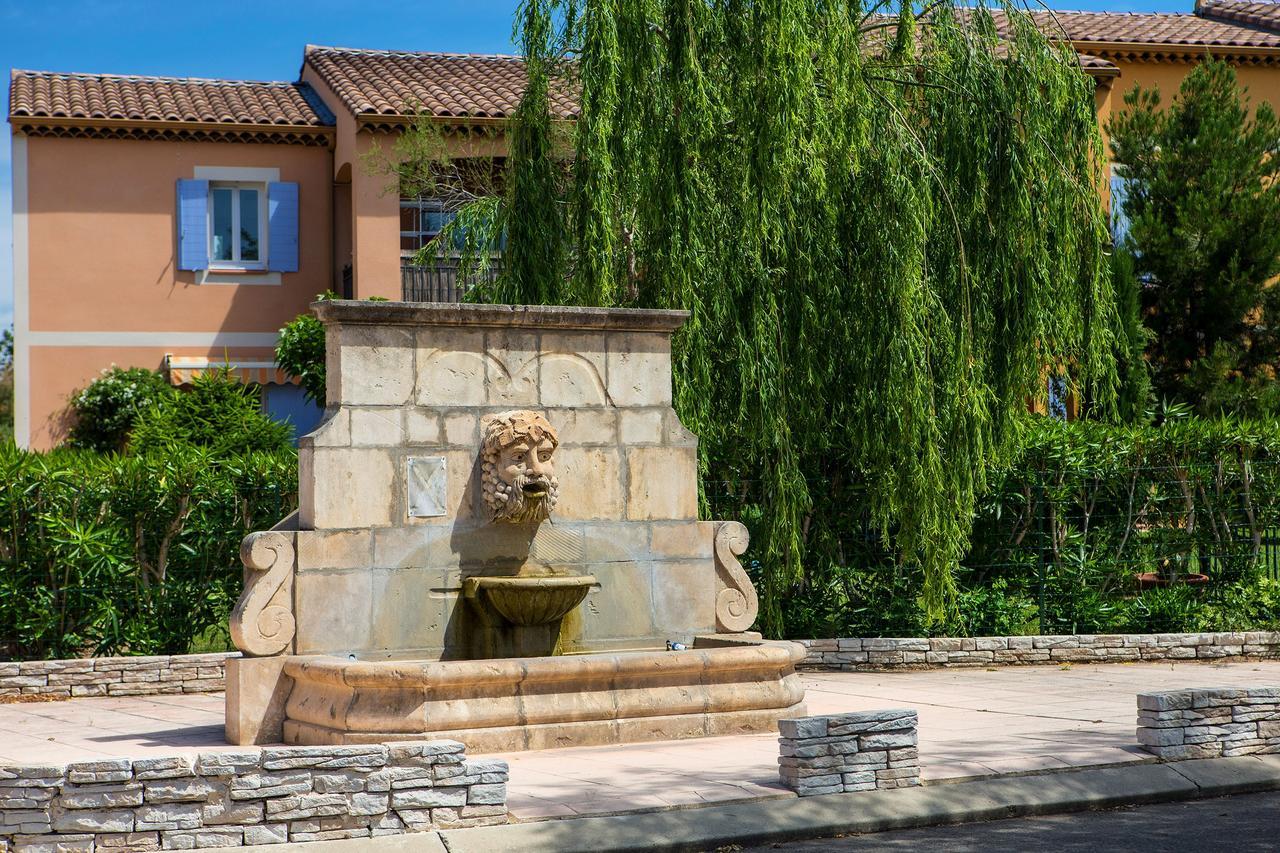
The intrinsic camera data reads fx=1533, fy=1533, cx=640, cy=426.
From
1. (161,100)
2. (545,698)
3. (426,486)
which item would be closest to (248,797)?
(545,698)

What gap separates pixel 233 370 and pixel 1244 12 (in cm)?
2001

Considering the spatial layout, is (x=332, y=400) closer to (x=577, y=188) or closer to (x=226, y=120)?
(x=577, y=188)

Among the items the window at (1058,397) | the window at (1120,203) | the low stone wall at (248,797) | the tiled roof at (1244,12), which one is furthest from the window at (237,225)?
the low stone wall at (248,797)

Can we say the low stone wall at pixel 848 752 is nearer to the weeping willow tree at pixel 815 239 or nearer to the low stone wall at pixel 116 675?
the weeping willow tree at pixel 815 239

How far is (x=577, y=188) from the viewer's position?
42.9 feet

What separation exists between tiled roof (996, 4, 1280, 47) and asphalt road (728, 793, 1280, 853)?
65.7ft

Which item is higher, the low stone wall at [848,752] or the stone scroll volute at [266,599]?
the stone scroll volute at [266,599]

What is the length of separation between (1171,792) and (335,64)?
70.9ft

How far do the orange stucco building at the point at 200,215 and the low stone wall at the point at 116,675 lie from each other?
451 inches

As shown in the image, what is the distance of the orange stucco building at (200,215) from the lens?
24.0 metres

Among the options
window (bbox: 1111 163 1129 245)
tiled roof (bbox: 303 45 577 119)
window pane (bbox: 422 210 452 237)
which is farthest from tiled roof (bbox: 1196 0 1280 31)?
window pane (bbox: 422 210 452 237)

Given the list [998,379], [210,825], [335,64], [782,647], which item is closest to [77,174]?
[335,64]

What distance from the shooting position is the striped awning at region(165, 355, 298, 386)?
23609mm

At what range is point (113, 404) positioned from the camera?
23.2 m
